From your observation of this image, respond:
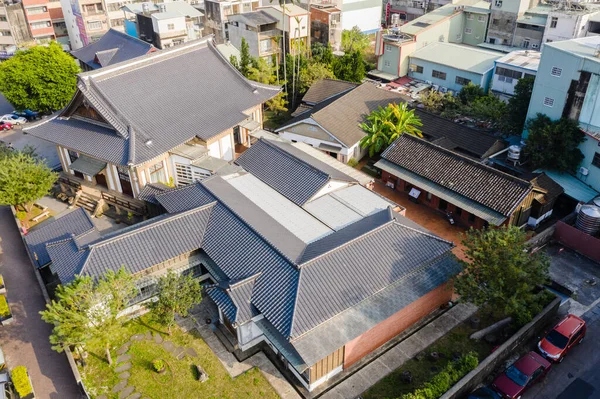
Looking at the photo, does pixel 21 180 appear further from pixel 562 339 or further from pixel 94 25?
pixel 94 25

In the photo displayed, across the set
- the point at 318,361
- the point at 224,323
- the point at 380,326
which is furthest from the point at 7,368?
the point at 380,326

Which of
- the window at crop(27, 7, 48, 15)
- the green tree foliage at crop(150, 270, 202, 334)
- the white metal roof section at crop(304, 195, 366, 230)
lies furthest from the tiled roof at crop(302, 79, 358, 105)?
the window at crop(27, 7, 48, 15)

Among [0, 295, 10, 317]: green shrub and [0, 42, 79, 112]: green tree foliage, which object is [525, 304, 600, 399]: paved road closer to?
[0, 295, 10, 317]: green shrub

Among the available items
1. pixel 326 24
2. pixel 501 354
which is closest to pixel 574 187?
pixel 501 354

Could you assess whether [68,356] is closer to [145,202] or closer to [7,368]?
[7,368]

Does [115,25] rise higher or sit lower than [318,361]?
higher

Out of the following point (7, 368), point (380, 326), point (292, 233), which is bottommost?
point (7, 368)

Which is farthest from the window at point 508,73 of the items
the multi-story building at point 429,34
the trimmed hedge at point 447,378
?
the trimmed hedge at point 447,378
